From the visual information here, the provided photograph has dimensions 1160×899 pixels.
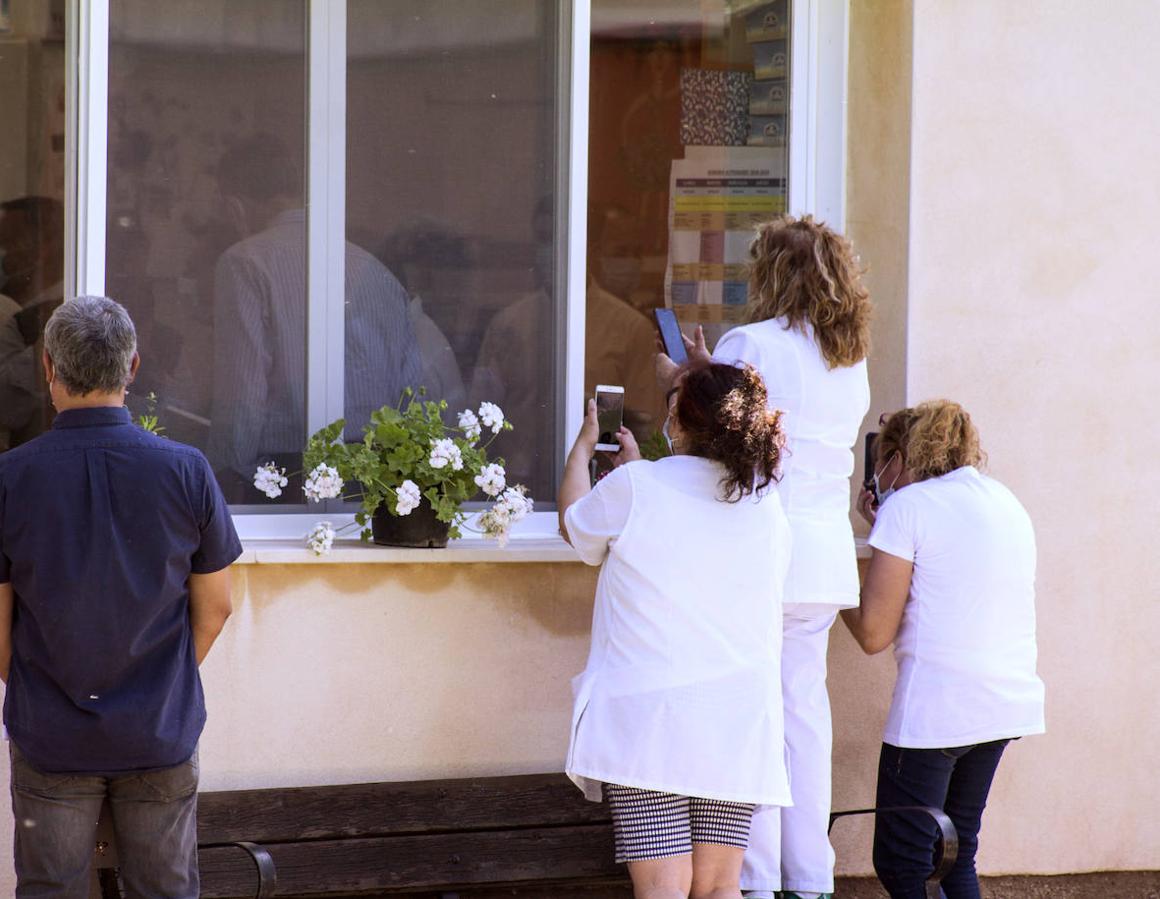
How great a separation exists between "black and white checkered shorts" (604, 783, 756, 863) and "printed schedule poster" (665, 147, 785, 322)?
1.96 metres

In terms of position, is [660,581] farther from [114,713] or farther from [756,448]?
[114,713]

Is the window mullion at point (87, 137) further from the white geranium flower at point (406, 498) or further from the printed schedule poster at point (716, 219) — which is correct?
the printed schedule poster at point (716, 219)

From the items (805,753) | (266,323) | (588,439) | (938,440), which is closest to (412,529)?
(588,439)

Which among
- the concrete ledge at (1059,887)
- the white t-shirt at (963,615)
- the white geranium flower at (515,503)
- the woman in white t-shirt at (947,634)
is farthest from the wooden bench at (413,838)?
the white geranium flower at (515,503)

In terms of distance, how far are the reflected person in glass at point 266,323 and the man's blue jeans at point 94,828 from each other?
1.36m

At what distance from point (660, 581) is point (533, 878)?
4.24 ft

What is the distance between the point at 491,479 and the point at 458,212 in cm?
92

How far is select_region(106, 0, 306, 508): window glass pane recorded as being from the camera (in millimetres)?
4082

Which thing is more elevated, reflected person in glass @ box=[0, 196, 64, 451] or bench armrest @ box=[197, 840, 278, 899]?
reflected person in glass @ box=[0, 196, 64, 451]

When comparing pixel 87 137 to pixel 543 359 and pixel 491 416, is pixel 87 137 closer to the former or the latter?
pixel 491 416

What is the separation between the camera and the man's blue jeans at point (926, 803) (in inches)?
147

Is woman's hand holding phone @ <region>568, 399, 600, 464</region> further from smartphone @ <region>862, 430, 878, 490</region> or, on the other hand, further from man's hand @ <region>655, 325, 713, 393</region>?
smartphone @ <region>862, 430, 878, 490</region>

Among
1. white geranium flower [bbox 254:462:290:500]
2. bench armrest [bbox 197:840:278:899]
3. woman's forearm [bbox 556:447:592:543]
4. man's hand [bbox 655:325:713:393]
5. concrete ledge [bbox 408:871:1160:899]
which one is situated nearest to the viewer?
man's hand [bbox 655:325:713:393]

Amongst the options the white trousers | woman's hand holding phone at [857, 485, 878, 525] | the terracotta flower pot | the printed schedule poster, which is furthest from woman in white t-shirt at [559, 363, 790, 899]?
the printed schedule poster
